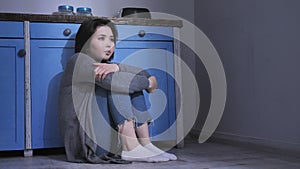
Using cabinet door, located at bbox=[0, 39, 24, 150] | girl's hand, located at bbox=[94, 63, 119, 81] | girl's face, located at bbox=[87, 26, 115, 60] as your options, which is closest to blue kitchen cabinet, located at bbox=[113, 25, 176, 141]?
girl's face, located at bbox=[87, 26, 115, 60]

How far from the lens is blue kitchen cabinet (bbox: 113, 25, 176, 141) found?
2266mm

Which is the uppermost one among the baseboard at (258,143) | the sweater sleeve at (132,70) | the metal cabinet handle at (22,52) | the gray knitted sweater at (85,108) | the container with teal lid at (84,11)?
the container with teal lid at (84,11)

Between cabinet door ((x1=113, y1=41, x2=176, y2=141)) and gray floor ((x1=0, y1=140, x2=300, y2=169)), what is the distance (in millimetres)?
166

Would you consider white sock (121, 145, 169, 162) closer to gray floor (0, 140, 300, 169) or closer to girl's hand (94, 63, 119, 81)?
gray floor (0, 140, 300, 169)

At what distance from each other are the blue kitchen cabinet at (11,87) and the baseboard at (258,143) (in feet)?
3.97

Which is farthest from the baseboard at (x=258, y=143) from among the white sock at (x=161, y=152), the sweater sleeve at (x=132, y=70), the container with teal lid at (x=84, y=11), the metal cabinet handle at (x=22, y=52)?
the metal cabinet handle at (x=22, y=52)

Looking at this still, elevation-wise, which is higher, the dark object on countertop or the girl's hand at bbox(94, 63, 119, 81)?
the dark object on countertop

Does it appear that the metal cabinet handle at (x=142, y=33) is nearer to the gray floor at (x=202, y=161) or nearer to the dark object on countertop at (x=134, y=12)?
the dark object on countertop at (x=134, y=12)

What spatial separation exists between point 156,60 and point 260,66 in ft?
1.89

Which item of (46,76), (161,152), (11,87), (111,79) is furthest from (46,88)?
(161,152)

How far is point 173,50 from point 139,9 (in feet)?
1.37

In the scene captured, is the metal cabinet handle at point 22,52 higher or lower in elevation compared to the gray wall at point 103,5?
lower

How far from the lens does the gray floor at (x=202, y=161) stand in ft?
5.74

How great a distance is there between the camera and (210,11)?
2.78 metres
